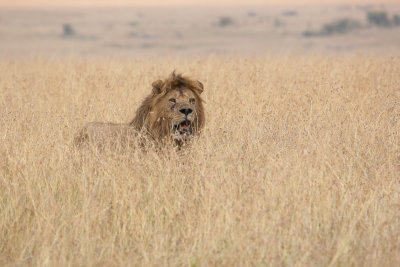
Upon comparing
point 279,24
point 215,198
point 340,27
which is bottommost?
point 215,198

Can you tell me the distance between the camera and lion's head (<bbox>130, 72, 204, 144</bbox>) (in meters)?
6.06

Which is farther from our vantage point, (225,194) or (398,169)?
(398,169)

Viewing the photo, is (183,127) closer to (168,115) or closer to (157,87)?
(168,115)

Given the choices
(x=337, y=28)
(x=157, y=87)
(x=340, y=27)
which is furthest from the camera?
(x=340, y=27)

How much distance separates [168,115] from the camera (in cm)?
616

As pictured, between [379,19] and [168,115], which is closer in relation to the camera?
[168,115]

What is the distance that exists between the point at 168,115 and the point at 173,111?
0.29 feet

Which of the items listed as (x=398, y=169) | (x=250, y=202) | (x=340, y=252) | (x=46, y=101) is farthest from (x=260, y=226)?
(x=46, y=101)

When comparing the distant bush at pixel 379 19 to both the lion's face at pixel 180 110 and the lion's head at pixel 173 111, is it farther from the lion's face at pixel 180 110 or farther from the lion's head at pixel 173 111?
the lion's face at pixel 180 110

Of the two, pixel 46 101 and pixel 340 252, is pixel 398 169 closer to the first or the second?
pixel 340 252

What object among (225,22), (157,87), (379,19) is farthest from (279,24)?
(157,87)

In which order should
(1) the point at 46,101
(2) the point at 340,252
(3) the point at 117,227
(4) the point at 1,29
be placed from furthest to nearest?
(4) the point at 1,29
(1) the point at 46,101
(3) the point at 117,227
(2) the point at 340,252

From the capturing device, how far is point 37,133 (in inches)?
265

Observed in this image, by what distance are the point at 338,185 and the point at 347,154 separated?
3.90 ft
